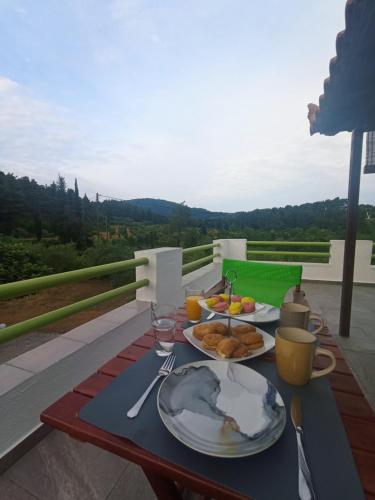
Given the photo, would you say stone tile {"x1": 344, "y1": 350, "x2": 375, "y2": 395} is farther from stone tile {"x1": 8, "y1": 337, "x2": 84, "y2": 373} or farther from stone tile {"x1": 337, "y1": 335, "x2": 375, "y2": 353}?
stone tile {"x1": 8, "y1": 337, "x2": 84, "y2": 373}

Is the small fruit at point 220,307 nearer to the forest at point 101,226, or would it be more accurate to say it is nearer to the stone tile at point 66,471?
the stone tile at point 66,471

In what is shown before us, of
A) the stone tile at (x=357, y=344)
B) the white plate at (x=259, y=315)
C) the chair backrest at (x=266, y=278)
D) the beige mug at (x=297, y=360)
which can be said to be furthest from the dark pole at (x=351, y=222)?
the beige mug at (x=297, y=360)

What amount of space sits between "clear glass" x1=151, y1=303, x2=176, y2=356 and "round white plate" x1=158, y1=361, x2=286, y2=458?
17cm

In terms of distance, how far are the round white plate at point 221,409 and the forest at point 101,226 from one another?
18.8ft

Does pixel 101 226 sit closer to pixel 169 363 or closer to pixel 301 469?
pixel 169 363

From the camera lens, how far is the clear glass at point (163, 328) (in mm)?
790

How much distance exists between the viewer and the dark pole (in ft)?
7.29

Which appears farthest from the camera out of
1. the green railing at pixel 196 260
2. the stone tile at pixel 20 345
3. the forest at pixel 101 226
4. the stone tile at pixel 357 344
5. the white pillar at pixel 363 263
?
the forest at pixel 101 226

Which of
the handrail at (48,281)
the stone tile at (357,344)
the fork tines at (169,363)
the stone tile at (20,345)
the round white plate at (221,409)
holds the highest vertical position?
the handrail at (48,281)

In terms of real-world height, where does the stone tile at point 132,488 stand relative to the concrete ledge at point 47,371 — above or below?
below

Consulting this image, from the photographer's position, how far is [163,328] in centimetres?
83

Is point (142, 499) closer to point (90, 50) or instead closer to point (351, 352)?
point (351, 352)

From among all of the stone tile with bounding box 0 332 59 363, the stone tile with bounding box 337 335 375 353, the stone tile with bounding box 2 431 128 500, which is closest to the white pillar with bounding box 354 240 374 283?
the stone tile with bounding box 337 335 375 353

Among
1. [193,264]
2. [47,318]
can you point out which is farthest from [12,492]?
[193,264]
